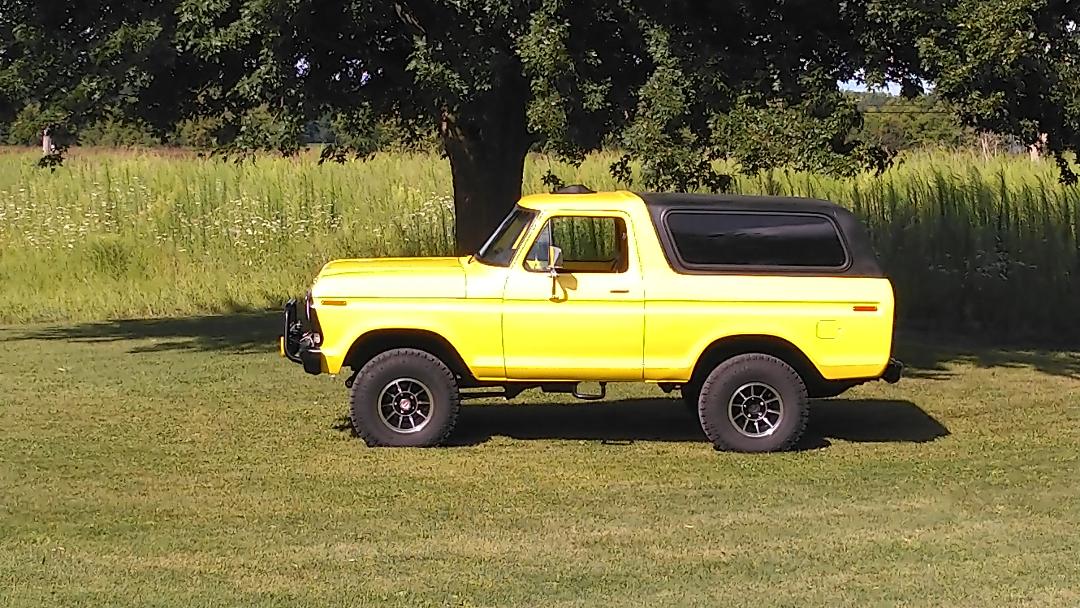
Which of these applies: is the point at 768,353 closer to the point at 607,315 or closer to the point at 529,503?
the point at 607,315

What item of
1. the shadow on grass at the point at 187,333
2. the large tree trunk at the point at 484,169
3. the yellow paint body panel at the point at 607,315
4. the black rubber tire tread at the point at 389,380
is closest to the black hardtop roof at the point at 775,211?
the yellow paint body panel at the point at 607,315

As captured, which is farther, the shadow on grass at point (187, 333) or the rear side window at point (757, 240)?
the shadow on grass at point (187, 333)

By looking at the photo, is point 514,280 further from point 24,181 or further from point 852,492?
point 24,181

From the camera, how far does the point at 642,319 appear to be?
10.5m

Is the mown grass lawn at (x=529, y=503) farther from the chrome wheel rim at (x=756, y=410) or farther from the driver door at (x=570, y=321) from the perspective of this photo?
the driver door at (x=570, y=321)

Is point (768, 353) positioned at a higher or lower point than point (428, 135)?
lower

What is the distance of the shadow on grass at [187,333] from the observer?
17.2 metres

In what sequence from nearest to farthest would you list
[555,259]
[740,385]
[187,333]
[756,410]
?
[555,259], [740,385], [756,410], [187,333]

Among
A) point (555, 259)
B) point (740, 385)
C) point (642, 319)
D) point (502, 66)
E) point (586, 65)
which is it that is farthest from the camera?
point (586, 65)

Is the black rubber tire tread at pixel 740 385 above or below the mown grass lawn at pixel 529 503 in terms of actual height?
above

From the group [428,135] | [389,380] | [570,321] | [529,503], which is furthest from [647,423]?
[428,135]

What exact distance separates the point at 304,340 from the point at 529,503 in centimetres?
243

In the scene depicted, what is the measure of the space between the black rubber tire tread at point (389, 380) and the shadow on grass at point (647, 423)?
409mm

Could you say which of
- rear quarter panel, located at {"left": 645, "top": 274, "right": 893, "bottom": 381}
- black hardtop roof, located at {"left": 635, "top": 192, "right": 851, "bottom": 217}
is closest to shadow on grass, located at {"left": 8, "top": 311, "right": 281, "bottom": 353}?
black hardtop roof, located at {"left": 635, "top": 192, "right": 851, "bottom": 217}
